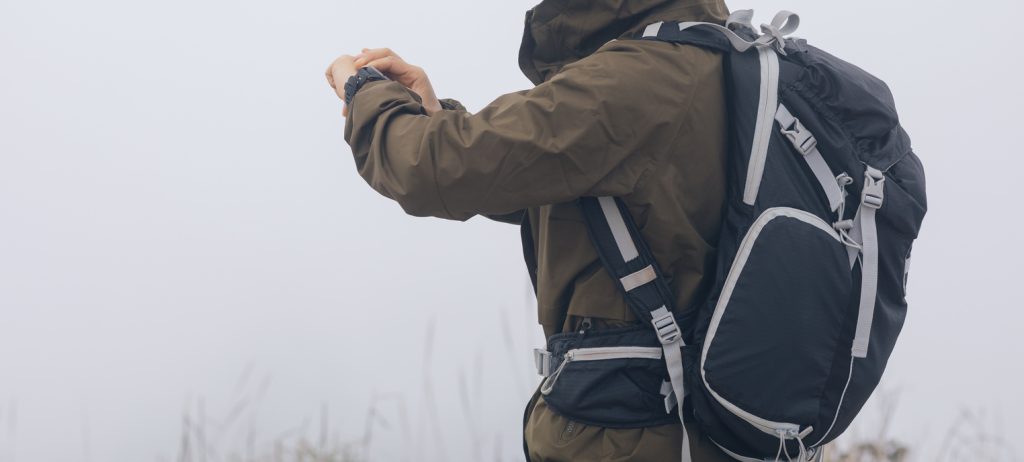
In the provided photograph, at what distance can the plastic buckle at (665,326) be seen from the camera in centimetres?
150

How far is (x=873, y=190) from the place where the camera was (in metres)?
1.49

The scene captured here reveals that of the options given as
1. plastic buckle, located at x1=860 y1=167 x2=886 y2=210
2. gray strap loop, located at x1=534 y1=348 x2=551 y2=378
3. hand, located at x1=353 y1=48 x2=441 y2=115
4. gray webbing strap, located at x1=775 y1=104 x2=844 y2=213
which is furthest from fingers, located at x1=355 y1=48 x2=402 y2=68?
plastic buckle, located at x1=860 y1=167 x2=886 y2=210

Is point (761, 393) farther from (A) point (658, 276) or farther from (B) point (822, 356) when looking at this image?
(A) point (658, 276)

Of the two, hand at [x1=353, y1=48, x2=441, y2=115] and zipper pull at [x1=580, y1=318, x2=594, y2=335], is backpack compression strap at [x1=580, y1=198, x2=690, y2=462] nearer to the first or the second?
zipper pull at [x1=580, y1=318, x2=594, y2=335]

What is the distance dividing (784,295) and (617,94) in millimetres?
377

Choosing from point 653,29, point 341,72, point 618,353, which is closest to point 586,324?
point 618,353

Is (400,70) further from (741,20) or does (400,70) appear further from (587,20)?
(741,20)

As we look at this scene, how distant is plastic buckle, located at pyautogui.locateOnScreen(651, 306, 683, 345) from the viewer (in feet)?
4.93

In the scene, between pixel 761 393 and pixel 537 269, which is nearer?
pixel 761 393

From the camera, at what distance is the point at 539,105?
4.67ft

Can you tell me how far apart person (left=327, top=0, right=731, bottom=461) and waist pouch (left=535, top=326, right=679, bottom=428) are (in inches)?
0.8

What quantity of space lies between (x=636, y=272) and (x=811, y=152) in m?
0.32

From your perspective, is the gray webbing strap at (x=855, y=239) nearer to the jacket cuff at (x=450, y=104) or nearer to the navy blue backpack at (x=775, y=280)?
the navy blue backpack at (x=775, y=280)

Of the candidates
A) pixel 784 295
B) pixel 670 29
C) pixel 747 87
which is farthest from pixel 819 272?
pixel 670 29
